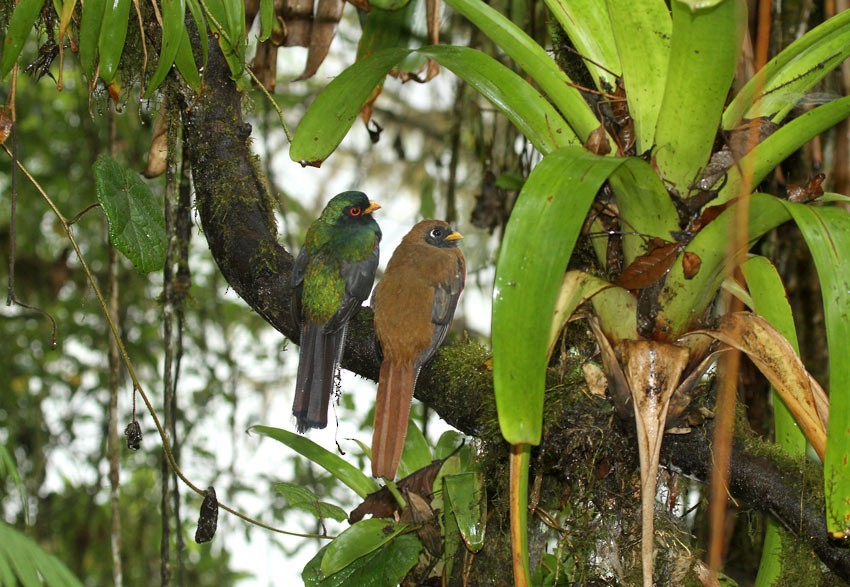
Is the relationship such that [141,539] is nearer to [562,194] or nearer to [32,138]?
[32,138]

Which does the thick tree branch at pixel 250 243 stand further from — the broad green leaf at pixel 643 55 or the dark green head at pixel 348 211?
the broad green leaf at pixel 643 55

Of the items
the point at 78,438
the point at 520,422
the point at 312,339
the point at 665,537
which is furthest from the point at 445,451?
the point at 78,438

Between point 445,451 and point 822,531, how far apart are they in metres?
1.03

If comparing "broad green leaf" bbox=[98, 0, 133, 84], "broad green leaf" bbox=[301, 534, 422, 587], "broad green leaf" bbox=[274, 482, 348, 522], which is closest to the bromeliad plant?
"broad green leaf" bbox=[98, 0, 133, 84]

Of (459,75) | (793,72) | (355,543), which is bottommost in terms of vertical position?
(355,543)

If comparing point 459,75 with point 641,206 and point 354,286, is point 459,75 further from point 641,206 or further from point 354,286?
point 354,286

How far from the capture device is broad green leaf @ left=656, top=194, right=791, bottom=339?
4.93 feet

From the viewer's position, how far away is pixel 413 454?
242 centimetres

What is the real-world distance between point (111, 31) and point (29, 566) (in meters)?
1.15

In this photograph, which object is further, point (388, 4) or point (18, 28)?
point (388, 4)

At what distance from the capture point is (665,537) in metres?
1.68

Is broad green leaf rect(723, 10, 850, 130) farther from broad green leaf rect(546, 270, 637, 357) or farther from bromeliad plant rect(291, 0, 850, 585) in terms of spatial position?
broad green leaf rect(546, 270, 637, 357)

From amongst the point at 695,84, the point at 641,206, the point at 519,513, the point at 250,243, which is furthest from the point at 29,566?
the point at 695,84

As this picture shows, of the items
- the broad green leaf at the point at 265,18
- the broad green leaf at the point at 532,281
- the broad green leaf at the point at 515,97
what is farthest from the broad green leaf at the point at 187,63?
the broad green leaf at the point at 532,281
